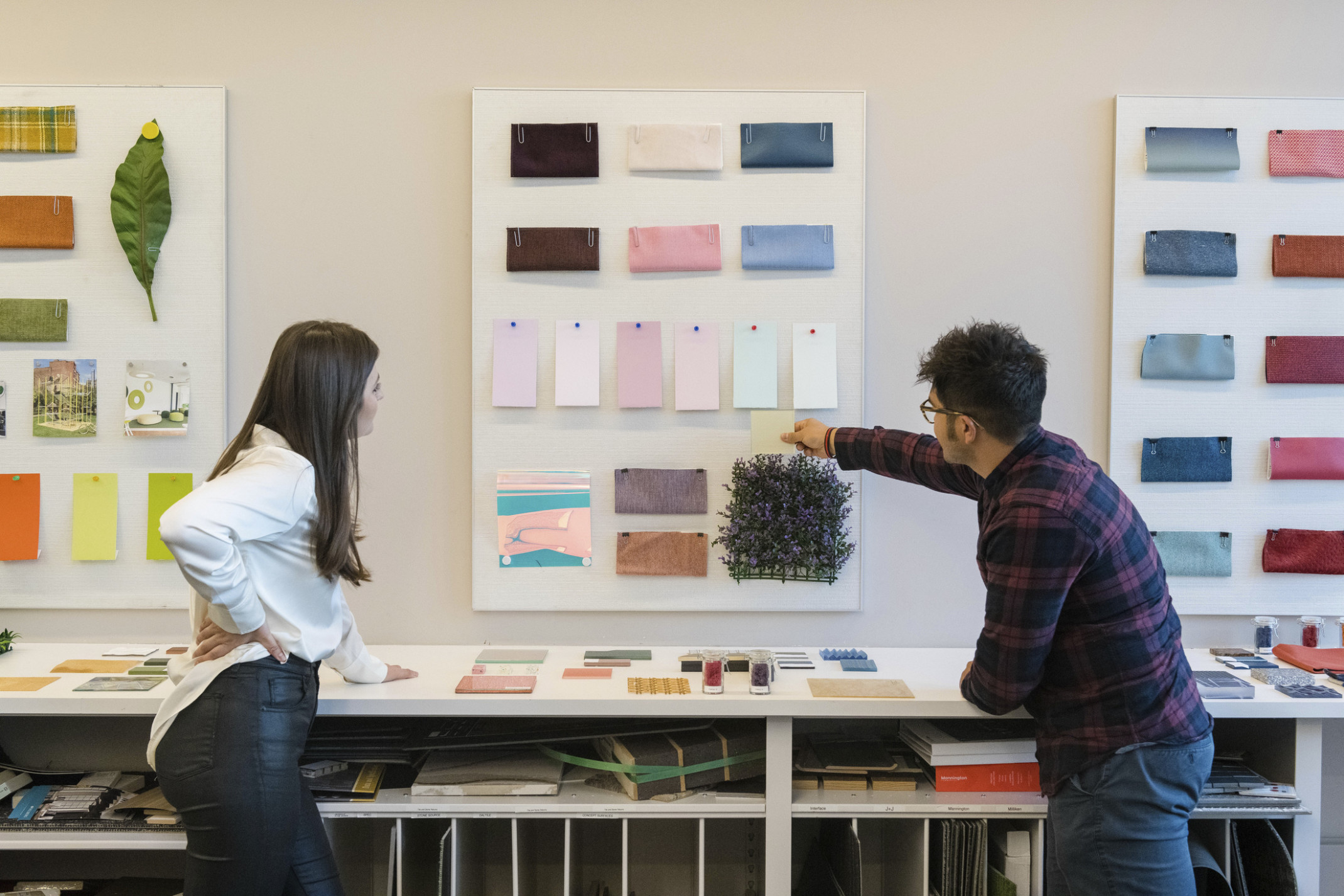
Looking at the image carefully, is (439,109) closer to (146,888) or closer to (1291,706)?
(146,888)

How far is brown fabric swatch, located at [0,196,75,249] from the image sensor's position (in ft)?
7.25

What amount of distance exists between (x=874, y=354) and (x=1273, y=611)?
1.26 m

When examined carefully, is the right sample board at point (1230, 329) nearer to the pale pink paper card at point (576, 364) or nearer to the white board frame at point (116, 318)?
the pale pink paper card at point (576, 364)

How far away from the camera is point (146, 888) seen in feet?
6.80

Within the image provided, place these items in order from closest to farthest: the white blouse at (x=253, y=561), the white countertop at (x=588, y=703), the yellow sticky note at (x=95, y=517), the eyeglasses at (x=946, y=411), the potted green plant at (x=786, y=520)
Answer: the white blouse at (x=253, y=561), the eyeglasses at (x=946, y=411), the white countertop at (x=588, y=703), the potted green plant at (x=786, y=520), the yellow sticky note at (x=95, y=517)

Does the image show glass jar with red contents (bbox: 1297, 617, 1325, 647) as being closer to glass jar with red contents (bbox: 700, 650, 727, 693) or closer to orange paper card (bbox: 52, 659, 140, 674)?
glass jar with red contents (bbox: 700, 650, 727, 693)

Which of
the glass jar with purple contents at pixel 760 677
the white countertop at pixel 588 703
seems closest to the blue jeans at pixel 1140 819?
the white countertop at pixel 588 703

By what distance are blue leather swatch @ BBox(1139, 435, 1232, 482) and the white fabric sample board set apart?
2.53 feet

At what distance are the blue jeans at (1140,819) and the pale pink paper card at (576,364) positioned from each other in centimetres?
139

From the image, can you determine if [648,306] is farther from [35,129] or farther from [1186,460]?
[35,129]

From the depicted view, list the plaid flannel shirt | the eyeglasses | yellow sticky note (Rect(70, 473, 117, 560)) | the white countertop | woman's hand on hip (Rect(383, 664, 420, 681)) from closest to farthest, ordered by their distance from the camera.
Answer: the plaid flannel shirt → the eyeglasses → the white countertop → woman's hand on hip (Rect(383, 664, 420, 681)) → yellow sticky note (Rect(70, 473, 117, 560))

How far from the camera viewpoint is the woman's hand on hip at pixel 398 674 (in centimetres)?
192

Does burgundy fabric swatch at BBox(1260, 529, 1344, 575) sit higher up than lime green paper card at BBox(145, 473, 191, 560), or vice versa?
lime green paper card at BBox(145, 473, 191, 560)


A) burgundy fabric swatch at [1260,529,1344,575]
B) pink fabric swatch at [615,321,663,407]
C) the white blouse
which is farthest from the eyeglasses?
burgundy fabric swatch at [1260,529,1344,575]
